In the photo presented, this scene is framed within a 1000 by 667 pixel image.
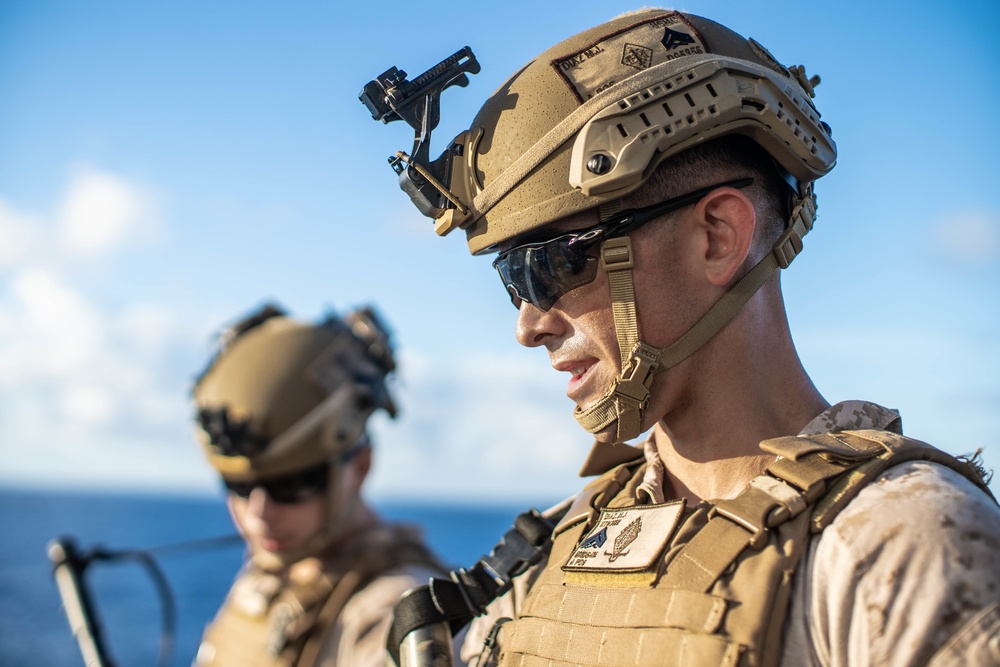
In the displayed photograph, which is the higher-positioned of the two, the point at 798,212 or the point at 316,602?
the point at 798,212

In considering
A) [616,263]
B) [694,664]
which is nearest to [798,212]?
[616,263]

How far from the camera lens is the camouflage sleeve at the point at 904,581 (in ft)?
6.93

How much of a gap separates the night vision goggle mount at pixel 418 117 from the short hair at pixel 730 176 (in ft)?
2.28

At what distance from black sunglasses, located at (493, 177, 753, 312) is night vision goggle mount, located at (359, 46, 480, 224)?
0.37 meters

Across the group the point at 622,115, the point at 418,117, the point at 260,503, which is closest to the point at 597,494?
the point at 622,115

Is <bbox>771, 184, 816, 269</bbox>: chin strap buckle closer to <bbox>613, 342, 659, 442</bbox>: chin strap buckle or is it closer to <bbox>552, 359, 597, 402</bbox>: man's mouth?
<bbox>613, 342, 659, 442</bbox>: chin strap buckle

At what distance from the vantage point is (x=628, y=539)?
2.84m

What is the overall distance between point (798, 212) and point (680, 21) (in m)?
Result: 0.73

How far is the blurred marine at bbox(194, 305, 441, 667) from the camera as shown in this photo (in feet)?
21.6

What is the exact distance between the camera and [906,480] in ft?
7.96

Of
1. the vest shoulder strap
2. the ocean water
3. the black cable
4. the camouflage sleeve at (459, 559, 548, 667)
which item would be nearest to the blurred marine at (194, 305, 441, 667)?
the ocean water

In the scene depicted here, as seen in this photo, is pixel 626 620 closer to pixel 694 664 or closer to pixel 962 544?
pixel 694 664

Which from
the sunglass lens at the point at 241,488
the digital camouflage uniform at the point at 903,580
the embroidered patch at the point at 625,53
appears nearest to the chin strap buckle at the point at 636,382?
the digital camouflage uniform at the point at 903,580

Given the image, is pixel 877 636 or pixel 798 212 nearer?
pixel 877 636
